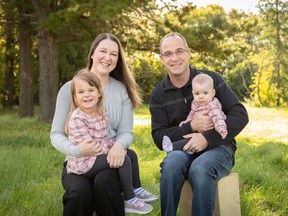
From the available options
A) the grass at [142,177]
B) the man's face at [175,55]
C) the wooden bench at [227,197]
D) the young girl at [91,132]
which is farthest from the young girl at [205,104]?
the grass at [142,177]

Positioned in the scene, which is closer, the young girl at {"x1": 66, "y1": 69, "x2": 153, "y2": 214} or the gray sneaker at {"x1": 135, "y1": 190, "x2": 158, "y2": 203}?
the young girl at {"x1": 66, "y1": 69, "x2": 153, "y2": 214}

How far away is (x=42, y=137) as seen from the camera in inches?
313

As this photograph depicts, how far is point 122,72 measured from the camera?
3.20 metres

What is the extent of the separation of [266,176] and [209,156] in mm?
1934

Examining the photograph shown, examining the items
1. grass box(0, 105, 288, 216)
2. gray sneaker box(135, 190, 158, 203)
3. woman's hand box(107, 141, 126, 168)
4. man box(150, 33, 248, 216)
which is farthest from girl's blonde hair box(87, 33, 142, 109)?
grass box(0, 105, 288, 216)

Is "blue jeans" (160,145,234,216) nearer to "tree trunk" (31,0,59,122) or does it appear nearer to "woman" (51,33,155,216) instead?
"woman" (51,33,155,216)

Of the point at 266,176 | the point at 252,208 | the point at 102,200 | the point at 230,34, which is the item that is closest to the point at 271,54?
the point at 230,34

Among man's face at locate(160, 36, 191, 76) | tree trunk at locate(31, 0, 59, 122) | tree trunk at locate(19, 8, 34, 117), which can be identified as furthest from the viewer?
tree trunk at locate(19, 8, 34, 117)

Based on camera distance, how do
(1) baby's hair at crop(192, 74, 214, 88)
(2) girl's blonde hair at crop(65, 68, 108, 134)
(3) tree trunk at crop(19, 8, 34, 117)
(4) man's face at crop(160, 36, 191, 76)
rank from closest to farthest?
(2) girl's blonde hair at crop(65, 68, 108, 134) → (1) baby's hair at crop(192, 74, 214, 88) → (4) man's face at crop(160, 36, 191, 76) → (3) tree trunk at crop(19, 8, 34, 117)

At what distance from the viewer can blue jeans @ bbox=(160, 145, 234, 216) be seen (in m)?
2.63

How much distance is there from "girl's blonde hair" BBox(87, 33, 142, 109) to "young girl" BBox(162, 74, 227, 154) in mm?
400

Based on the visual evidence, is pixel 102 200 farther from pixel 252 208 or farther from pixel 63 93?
pixel 252 208

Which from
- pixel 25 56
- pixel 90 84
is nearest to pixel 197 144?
pixel 90 84

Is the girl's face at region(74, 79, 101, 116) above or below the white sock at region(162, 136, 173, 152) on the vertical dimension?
above
